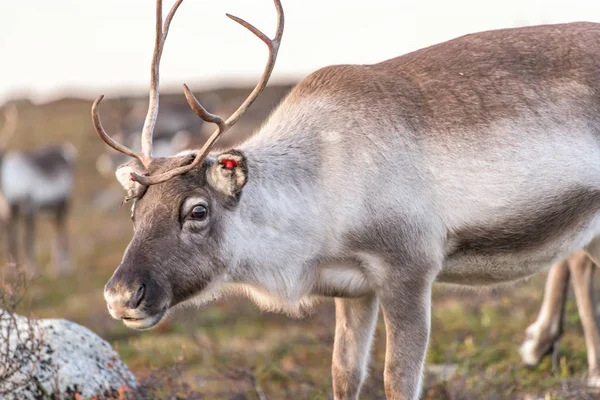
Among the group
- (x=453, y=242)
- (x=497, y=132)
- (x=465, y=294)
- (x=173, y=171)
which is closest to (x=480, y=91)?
(x=497, y=132)

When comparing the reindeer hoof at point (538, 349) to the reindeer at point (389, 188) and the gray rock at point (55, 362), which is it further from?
the gray rock at point (55, 362)

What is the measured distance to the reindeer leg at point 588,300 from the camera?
6422mm

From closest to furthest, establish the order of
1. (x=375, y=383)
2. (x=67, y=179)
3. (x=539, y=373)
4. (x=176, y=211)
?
1. (x=176, y=211)
2. (x=375, y=383)
3. (x=539, y=373)
4. (x=67, y=179)

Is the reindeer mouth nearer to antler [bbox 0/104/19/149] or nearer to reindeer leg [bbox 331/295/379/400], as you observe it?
reindeer leg [bbox 331/295/379/400]

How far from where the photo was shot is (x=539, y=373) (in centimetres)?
662

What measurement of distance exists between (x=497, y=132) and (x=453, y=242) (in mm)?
631

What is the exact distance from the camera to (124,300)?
3.98 metres

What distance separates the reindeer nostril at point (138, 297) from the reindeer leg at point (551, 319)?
3682mm

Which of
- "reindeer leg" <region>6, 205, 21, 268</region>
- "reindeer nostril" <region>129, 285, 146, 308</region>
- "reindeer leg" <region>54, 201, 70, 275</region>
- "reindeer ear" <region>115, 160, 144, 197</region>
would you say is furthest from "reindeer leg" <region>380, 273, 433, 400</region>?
"reindeer leg" <region>6, 205, 21, 268</region>

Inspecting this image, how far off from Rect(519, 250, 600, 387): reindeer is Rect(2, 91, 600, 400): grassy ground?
14 centimetres

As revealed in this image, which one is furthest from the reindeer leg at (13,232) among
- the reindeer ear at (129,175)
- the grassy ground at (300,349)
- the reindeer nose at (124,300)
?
the reindeer nose at (124,300)

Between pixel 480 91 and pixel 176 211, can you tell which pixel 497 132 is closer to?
pixel 480 91

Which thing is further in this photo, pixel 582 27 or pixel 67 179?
pixel 67 179

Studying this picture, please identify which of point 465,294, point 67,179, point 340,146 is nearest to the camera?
point 340,146
